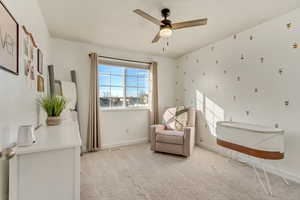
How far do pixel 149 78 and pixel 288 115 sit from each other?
2.74m

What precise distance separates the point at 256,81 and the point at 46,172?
2.92m

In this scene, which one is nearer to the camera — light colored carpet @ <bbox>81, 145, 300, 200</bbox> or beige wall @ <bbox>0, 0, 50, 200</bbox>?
beige wall @ <bbox>0, 0, 50, 200</bbox>

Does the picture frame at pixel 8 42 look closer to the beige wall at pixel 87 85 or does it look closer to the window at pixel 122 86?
the beige wall at pixel 87 85

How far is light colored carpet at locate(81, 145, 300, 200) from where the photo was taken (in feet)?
5.54

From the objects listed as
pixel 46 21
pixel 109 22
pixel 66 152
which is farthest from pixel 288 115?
pixel 46 21

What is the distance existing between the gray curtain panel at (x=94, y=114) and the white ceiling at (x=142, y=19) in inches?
21.3

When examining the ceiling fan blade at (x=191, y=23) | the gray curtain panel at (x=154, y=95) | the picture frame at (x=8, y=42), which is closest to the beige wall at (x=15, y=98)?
the picture frame at (x=8, y=42)

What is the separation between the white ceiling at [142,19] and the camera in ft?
5.98

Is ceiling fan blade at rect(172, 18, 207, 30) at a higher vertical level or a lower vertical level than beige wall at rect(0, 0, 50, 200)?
higher

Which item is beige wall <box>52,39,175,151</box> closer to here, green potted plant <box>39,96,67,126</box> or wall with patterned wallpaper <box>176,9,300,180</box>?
wall with patterned wallpaper <box>176,9,300,180</box>

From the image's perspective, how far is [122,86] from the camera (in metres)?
3.55

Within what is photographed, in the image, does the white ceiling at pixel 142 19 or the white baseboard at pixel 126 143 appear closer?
the white ceiling at pixel 142 19

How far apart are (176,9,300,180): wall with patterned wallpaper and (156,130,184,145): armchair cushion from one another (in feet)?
2.72

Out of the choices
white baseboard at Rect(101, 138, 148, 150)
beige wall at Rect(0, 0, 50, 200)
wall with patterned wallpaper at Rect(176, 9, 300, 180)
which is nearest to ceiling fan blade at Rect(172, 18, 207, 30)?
wall with patterned wallpaper at Rect(176, 9, 300, 180)
